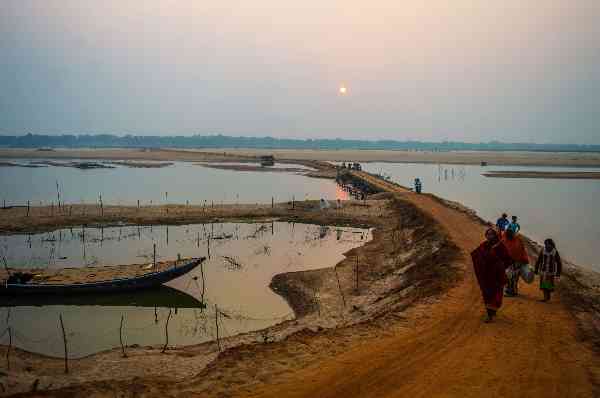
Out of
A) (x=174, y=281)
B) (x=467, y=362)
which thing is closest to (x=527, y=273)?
(x=467, y=362)

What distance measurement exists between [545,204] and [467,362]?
3063 centimetres

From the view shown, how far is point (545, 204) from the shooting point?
3272 cm

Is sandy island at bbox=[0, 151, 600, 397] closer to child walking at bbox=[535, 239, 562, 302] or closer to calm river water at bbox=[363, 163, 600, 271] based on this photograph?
child walking at bbox=[535, 239, 562, 302]

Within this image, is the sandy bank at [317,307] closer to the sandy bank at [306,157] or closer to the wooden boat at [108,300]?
the wooden boat at [108,300]

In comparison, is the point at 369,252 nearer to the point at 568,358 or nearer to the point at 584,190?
the point at 568,358

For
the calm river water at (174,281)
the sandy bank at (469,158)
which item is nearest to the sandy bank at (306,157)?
the sandy bank at (469,158)

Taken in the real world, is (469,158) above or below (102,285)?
above

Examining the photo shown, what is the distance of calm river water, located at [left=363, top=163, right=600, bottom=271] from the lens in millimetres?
20553

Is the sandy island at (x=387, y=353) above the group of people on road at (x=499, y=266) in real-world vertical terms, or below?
below

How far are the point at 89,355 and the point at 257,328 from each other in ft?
12.2

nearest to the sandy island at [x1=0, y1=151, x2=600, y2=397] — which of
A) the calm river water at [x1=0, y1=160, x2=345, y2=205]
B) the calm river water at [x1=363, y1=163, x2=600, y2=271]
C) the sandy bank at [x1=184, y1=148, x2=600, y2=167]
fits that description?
the calm river water at [x1=363, y1=163, x2=600, y2=271]

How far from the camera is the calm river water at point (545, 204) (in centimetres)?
2055

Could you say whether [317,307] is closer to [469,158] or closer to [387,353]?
[387,353]

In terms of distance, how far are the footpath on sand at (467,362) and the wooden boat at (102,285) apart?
7.63 metres
